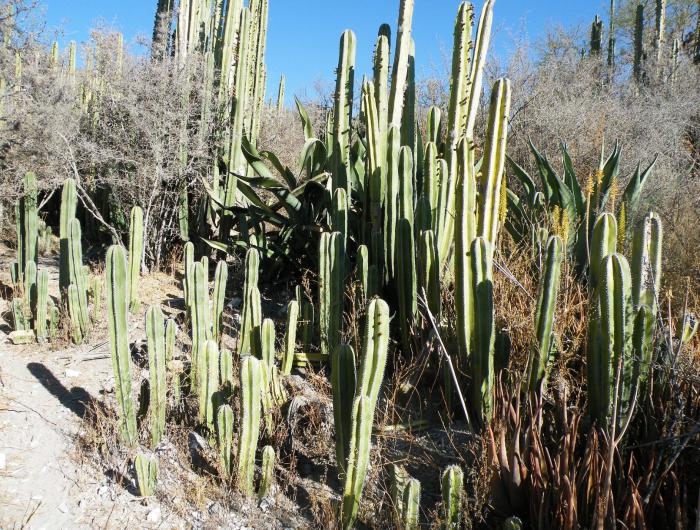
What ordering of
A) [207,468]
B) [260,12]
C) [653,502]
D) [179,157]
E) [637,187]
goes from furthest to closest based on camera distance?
[260,12]
[179,157]
[637,187]
[207,468]
[653,502]

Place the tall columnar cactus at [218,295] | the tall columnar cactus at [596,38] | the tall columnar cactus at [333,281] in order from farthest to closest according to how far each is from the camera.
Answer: the tall columnar cactus at [596,38]
the tall columnar cactus at [218,295]
the tall columnar cactus at [333,281]

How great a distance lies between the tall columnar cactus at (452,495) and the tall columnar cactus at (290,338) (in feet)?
5.73

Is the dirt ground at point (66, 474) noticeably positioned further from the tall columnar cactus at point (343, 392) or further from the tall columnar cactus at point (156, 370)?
the tall columnar cactus at point (343, 392)

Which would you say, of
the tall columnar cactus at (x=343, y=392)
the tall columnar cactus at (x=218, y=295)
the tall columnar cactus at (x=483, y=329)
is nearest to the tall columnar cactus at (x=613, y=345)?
the tall columnar cactus at (x=483, y=329)

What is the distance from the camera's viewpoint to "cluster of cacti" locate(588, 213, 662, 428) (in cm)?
265

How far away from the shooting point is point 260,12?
324 inches

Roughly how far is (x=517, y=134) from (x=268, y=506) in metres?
7.05

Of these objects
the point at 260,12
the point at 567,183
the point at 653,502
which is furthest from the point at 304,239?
the point at 260,12

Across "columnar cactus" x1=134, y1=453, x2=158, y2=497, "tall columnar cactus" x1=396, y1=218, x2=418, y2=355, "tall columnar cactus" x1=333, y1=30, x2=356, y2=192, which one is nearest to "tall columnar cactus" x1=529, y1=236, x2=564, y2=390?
"tall columnar cactus" x1=396, y1=218, x2=418, y2=355

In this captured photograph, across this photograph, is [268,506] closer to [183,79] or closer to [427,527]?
[427,527]

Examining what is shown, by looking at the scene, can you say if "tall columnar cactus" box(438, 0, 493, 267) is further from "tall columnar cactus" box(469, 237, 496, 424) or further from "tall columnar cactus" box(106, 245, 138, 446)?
"tall columnar cactus" box(106, 245, 138, 446)

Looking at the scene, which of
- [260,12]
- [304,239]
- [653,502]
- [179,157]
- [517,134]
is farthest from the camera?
[517,134]

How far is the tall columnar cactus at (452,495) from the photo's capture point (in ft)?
8.51

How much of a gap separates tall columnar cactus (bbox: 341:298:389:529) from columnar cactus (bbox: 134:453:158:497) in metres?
1.04
